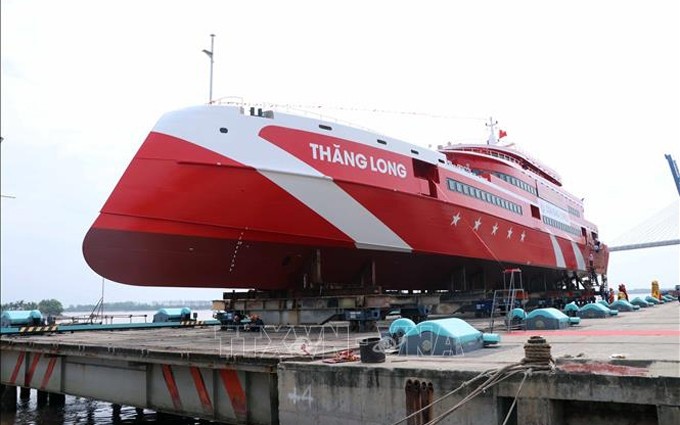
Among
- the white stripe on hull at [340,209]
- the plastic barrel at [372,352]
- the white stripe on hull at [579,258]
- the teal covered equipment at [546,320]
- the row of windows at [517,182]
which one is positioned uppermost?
the row of windows at [517,182]

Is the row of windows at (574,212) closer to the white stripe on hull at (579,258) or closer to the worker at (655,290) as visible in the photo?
the white stripe on hull at (579,258)

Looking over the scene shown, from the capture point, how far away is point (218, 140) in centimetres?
1378

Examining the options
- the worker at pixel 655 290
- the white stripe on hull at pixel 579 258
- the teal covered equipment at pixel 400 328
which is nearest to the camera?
the teal covered equipment at pixel 400 328

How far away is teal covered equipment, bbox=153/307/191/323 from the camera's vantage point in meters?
22.5

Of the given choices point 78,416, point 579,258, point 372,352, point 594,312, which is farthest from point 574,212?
point 372,352

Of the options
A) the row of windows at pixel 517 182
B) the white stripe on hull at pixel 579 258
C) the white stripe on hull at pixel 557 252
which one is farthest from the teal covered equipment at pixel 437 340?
the white stripe on hull at pixel 579 258

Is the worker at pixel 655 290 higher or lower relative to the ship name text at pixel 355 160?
lower

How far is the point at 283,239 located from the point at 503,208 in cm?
1200

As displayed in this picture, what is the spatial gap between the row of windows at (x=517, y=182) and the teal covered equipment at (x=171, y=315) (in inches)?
591

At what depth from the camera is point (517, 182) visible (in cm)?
2569

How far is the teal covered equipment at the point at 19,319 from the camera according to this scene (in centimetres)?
1856

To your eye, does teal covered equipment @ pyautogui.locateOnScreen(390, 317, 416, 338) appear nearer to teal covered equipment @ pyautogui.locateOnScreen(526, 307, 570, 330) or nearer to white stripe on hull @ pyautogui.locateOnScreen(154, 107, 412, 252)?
white stripe on hull @ pyautogui.locateOnScreen(154, 107, 412, 252)

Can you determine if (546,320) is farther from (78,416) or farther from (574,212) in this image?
(574,212)

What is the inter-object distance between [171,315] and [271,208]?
36.8 ft
